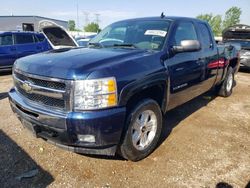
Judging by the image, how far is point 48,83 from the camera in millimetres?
2848

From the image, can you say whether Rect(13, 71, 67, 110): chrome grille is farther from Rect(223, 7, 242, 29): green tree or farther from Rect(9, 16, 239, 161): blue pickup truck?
Rect(223, 7, 242, 29): green tree

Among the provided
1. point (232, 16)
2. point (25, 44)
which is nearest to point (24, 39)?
point (25, 44)

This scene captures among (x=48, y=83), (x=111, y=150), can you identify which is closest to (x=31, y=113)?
(x=48, y=83)

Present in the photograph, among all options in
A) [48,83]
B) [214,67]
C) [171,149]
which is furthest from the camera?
[214,67]

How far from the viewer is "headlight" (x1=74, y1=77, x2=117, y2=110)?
2.62 meters

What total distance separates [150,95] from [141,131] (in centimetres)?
52

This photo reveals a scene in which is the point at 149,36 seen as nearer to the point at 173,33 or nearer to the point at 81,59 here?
the point at 173,33

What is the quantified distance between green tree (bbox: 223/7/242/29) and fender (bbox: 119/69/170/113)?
8411 centimetres

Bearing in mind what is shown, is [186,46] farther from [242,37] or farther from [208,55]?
[242,37]

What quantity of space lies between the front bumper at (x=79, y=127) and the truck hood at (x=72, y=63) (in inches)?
16.6

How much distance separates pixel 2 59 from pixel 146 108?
8.38 meters

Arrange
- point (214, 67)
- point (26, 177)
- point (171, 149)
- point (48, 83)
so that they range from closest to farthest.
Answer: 1. point (48, 83)
2. point (26, 177)
3. point (171, 149)
4. point (214, 67)

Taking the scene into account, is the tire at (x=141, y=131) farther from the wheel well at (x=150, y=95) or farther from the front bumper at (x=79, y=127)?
the front bumper at (x=79, y=127)

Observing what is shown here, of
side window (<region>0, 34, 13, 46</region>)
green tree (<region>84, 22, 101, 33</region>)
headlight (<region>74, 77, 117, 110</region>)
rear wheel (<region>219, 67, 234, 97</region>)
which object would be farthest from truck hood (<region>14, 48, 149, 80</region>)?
green tree (<region>84, 22, 101, 33</region>)
